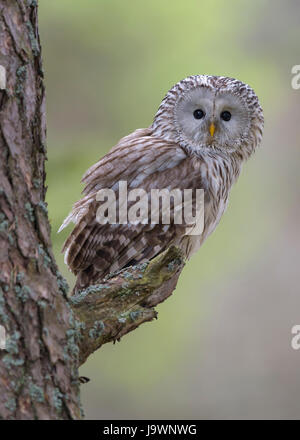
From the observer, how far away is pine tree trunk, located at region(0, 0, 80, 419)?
1981mm

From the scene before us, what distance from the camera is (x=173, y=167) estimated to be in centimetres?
370

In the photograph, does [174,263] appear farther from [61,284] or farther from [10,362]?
[10,362]

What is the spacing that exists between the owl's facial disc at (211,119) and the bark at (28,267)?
5.71 ft

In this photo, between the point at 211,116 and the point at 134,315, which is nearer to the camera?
the point at 134,315

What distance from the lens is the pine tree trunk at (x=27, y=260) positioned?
1.98 meters

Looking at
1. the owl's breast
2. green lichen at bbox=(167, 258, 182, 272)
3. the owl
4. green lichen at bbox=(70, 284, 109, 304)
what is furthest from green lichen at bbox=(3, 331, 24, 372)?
the owl's breast

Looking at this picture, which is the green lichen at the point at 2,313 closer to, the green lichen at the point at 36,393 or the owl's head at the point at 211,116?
the green lichen at the point at 36,393

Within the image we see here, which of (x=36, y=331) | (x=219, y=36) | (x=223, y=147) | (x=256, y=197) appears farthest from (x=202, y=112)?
(x=256, y=197)

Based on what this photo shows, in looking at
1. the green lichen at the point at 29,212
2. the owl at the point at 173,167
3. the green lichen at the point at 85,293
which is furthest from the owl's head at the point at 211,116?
the green lichen at the point at 29,212

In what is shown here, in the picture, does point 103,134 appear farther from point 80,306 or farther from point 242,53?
point 80,306

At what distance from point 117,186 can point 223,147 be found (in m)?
0.64

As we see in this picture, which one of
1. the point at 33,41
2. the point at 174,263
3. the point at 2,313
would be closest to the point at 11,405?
the point at 2,313

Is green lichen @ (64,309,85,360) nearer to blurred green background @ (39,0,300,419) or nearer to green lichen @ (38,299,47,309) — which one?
green lichen @ (38,299,47,309)

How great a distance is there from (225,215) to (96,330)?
5.24 m
